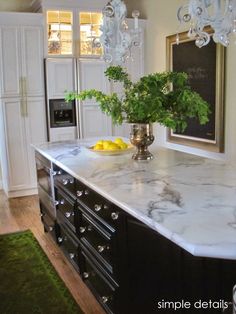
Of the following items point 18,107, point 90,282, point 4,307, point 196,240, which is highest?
point 18,107

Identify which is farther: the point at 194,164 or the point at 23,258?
the point at 23,258

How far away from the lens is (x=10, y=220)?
4.02 meters

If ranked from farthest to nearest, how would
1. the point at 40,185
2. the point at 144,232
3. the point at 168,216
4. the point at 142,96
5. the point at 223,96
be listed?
1. the point at 223,96
2. the point at 40,185
3. the point at 142,96
4. the point at 144,232
5. the point at 168,216

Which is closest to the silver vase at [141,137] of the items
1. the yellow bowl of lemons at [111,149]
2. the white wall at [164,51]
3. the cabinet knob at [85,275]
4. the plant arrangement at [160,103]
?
the plant arrangement at [160,103]

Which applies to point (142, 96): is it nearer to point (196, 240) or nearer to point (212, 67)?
point (196, 240)

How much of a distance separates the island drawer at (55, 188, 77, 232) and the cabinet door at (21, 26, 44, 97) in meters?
2.22

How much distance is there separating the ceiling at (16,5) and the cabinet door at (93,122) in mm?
1611

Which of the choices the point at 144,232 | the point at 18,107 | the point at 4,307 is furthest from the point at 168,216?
the point at 18,107

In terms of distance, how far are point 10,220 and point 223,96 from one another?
106 inches

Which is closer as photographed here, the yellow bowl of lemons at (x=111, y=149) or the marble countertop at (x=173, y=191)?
the marble countertop at (x=173, y=191)

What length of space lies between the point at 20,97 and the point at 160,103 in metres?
2.82

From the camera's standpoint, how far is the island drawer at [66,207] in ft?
8.20

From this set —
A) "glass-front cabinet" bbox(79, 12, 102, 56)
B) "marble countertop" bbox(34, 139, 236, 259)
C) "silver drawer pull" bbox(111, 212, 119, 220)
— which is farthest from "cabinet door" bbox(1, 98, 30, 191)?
"silver drawer pull" bbox(111, 212, 119, 220)

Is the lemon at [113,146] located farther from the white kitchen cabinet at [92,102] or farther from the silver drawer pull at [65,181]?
the white kitchen cabinet at [92,102]
